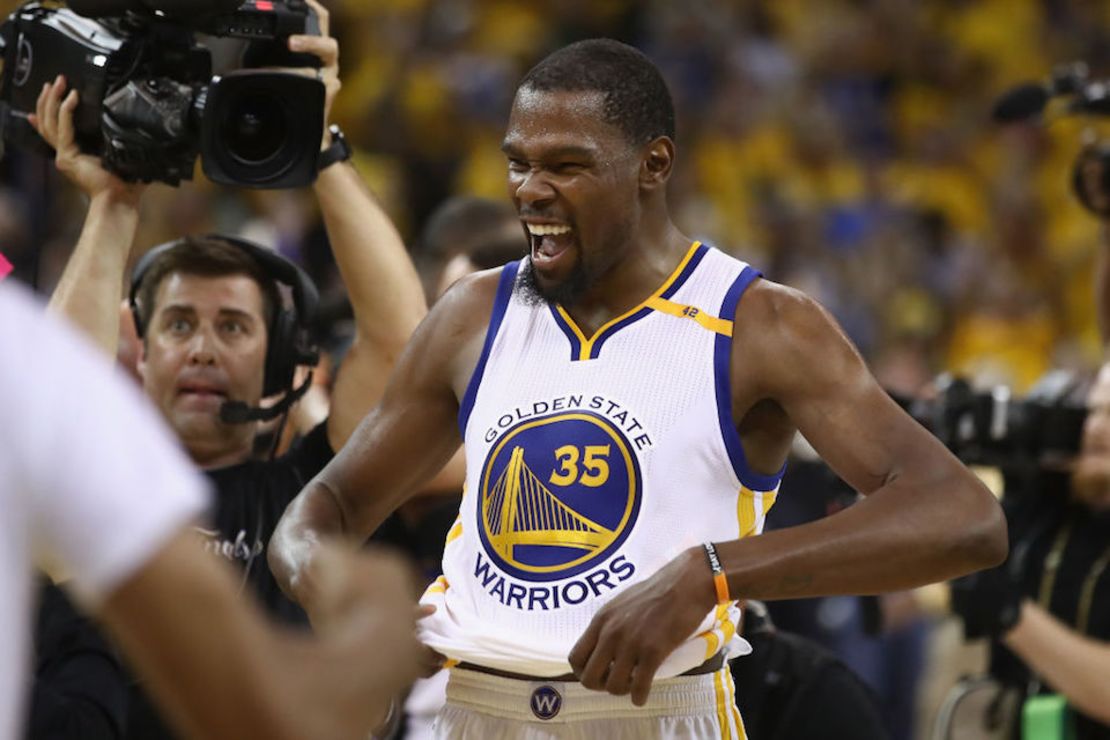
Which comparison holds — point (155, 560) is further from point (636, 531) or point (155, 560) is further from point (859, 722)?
point (859, 722)

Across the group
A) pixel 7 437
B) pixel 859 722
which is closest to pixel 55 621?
pixel 859 722

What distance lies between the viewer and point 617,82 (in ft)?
10.4

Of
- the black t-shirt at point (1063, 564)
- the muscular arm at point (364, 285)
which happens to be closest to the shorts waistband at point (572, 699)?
the muscular arm at point (364, 285)

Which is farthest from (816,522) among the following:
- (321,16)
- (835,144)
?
(835,144)

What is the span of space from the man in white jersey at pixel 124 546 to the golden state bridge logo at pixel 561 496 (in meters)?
1.32

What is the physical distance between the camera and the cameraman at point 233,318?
3.97 metres

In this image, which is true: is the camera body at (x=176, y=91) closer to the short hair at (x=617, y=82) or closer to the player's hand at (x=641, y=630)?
the short hair at (x=617, y=82)

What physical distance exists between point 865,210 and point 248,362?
7968 millimetres

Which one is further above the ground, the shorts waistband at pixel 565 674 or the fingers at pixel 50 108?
the fingers at pixel 50 108

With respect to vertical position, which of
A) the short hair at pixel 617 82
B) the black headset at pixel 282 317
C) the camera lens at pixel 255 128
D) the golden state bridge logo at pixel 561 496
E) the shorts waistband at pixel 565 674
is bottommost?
the shorts waistband at pixel 565 674

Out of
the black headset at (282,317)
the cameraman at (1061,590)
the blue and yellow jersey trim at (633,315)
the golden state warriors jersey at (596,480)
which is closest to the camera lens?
the golden state warriors jersey at (596,480)

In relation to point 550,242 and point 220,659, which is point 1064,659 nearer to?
point 550,242

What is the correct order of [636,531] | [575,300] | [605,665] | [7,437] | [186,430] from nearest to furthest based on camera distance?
[7,437], [605,665], [636,531], [575,300], [186,430]

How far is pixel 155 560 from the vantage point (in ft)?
5.29
